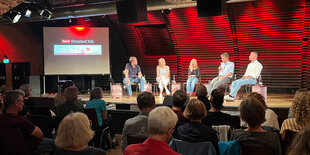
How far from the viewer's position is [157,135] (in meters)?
2.23

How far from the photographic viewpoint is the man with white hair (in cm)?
204

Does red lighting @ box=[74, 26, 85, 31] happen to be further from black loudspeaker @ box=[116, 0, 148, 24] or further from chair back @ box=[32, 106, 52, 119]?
chair back @ box=[32, 106, 52, 119]

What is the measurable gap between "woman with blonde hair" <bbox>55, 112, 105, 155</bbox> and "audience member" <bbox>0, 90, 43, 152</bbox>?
1.14 m

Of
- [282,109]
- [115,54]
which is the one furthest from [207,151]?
[115,54]

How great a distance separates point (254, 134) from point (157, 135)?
37.1 inches

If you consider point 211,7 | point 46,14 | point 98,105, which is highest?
point 46,14

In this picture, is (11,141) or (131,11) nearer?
Answer: (11,141)

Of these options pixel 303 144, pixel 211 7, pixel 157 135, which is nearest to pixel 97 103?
pixel 157 135

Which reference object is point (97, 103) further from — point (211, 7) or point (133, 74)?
point (133, 74)

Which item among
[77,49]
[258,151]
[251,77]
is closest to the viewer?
[258,151]

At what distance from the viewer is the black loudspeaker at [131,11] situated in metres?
8.22

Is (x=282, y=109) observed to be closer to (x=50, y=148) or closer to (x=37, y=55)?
(x=50, y=148)

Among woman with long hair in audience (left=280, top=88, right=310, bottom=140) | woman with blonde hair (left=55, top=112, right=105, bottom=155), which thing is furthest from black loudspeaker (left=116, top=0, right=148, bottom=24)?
woman with blonde hair (left=55, top=112, right=105, bottom=155)

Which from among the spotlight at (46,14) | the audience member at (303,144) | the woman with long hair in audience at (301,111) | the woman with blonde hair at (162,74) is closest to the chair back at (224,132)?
the woman with long hair in audience at (301,111)
